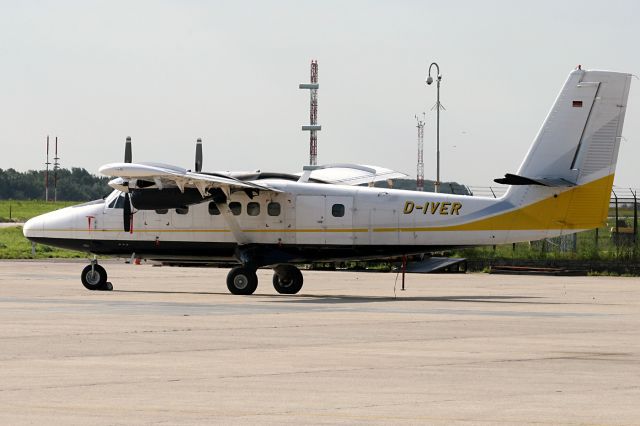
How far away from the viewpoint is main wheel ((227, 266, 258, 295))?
34.3 m

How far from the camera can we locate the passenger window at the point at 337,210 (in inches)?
1337

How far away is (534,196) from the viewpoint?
32625mm

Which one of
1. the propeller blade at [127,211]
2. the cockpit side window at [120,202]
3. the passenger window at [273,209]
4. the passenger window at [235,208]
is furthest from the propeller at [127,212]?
the passenger window at [273,209]

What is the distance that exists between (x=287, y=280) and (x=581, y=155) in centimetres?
892

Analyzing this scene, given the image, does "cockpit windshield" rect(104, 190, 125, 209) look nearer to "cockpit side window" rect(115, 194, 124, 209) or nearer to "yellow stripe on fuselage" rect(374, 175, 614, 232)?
"cockpit side window" rect(115, 194, 124, 209)

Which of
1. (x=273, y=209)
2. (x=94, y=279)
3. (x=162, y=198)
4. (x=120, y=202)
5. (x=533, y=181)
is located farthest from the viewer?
(x=120, y=202)

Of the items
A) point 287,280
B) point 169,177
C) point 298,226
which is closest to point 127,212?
point 169,177

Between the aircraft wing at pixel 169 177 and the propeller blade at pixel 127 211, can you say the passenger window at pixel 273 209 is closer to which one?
the aircraft wing at pixel 169 177

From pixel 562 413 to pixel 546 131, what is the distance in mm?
20715

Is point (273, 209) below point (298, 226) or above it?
above

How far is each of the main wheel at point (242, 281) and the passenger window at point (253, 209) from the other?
1529mm

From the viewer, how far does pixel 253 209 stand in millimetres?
34875

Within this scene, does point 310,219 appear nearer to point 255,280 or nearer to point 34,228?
point 255,280

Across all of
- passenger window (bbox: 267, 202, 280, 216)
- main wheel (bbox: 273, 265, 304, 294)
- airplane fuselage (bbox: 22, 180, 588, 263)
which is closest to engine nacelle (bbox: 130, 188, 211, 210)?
airplane fuselage (bbox: 22, 180, 588, 263)
